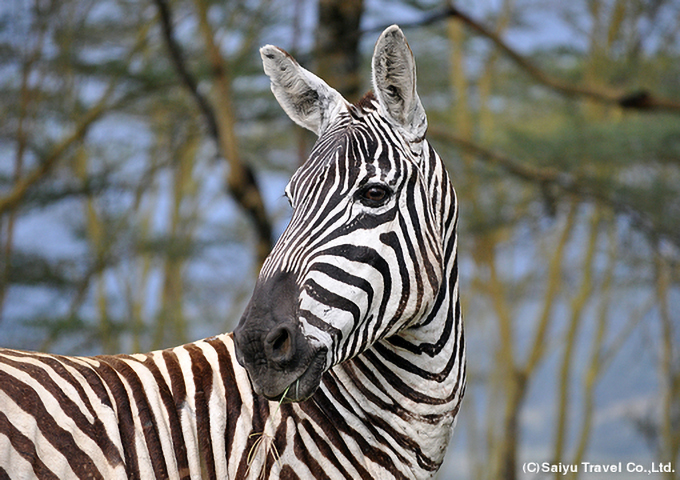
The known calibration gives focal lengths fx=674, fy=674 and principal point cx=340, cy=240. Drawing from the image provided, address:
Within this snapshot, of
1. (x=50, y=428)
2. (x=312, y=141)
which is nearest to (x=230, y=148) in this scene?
(x=312, y=141)

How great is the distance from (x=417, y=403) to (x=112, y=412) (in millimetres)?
796

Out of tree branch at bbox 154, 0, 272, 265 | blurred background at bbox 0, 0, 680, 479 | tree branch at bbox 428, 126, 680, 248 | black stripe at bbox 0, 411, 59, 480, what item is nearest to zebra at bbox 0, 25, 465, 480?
black stripe at bbox 0, 411, 59, 480

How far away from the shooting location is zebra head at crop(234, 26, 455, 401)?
1530 millimetres

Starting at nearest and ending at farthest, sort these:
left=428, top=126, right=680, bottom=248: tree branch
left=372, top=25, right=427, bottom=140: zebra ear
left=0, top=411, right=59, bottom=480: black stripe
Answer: left=0, top=411, right=59, bottom=480: black stripe < left=372, top=25, right=427, bottom=140: zebra ear < left=428, top=126, right=680, bottom=248: tree branch

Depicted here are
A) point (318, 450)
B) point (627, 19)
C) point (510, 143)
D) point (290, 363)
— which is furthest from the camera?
point (627, 19)

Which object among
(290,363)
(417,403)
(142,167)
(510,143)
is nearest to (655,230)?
(510,143)

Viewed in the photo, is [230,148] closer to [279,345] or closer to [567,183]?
[567,183]

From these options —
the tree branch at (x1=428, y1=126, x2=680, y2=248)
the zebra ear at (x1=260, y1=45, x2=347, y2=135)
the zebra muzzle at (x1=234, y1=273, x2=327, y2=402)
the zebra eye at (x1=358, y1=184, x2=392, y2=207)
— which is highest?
the zebra ear at (x1=260, y1=45, x2=347, y2=135)

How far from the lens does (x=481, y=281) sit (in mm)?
12812

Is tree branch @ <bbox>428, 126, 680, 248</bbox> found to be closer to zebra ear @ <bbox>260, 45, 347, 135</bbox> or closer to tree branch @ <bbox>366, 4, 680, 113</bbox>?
tree branch @ <bbox>366, 4, 680, 113</bbox>

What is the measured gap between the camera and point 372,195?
1724 millimetres

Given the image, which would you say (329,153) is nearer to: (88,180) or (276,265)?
(276,265)

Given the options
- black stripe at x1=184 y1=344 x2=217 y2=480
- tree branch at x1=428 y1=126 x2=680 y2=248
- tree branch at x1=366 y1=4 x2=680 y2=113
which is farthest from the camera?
tree branch at x1=428 y1=126 x2=680 y2=248

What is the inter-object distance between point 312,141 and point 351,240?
18.1ft
